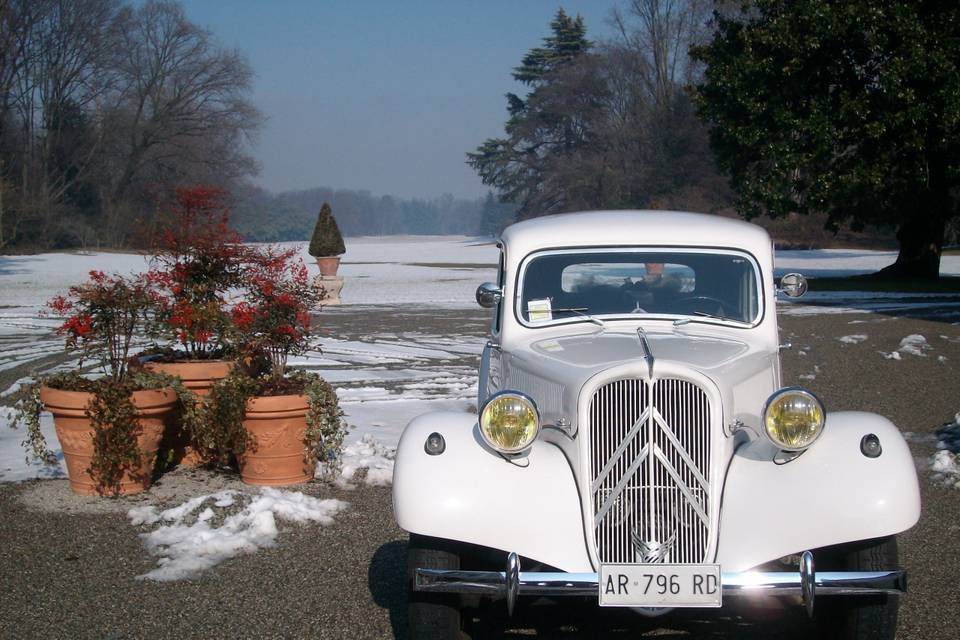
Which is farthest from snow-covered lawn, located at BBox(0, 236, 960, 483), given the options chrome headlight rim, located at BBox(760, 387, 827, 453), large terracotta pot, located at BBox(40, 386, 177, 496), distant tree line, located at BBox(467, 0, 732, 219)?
distant tree line, located at BBox(467, 0, 732, 219)

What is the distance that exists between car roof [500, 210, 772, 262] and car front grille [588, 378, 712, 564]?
156 centimetres

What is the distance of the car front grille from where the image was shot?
366cm

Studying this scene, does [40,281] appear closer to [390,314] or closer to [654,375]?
[390,314]

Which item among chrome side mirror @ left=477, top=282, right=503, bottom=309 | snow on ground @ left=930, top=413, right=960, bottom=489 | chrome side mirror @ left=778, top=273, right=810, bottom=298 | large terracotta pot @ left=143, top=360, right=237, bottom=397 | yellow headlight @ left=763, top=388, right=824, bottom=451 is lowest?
snow on ground @ left=930, top=413, right=960, bottom=489

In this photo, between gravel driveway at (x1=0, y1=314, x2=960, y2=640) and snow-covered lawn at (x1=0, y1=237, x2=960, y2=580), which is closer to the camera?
gravel driveway at (x1=0, y1=314, x2=960, y2=640)

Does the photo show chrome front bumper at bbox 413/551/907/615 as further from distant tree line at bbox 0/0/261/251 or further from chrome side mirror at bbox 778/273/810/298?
distant tree line at bbox 0/0/261/251

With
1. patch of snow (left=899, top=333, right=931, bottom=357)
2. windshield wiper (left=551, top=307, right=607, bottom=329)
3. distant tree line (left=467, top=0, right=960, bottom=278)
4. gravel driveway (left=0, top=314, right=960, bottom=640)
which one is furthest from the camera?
distant tree line (left=467, top=0, right=960, bottom=278)

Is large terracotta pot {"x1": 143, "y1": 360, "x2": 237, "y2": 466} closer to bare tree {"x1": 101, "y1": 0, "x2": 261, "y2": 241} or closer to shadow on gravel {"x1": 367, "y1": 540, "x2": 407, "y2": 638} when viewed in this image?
shadow on gravel {"x1": 367, "y1": 540, "x2": 407, "y2": 638}

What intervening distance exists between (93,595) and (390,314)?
16618 mm

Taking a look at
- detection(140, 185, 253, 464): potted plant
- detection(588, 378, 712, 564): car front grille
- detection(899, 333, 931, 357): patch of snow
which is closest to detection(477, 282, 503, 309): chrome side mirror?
detection(588, 378, 712, 564): car front grille

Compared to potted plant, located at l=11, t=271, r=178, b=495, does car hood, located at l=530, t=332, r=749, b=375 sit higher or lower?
higher

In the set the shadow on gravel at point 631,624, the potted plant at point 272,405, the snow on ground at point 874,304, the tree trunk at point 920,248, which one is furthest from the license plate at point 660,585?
the tree trunk at point 920,248

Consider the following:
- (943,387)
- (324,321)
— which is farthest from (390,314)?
(943,387)

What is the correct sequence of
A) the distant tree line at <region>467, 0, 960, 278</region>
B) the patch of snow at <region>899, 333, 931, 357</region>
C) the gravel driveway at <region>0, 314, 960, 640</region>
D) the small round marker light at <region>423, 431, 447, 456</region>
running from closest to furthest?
the small round marker light at <region>423, 431, 447, 456</region>
the gravel driveway at <region>0, 314, 960, 640</region>
the patch of snow at <region>899, 333, 931, 357</region>
the distant tree line at <region>467, 0, 960, 278</region>
